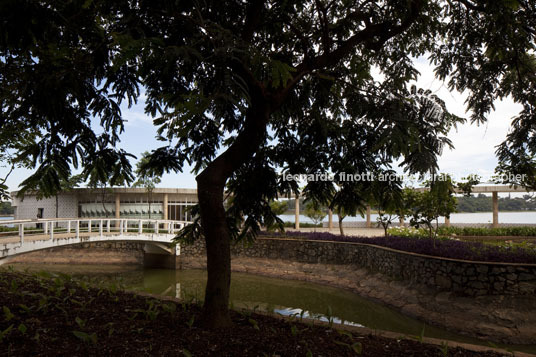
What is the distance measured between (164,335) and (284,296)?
8318mm

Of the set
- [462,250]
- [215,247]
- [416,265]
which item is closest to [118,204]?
[416,265]

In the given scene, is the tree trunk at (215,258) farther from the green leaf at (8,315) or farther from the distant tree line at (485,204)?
the distant tree line at (485,204)

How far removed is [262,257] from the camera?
15.8 metres

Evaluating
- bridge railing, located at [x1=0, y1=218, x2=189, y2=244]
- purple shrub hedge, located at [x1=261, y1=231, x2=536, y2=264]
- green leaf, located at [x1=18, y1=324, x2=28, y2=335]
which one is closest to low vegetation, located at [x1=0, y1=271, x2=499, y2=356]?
green leaf, located at [x1=18, y1=324, x2=28, y2=335]

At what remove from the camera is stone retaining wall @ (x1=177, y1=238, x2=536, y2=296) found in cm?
824

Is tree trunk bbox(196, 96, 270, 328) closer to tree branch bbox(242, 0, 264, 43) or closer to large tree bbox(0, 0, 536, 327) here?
large tree bbox(0, 0, 536, 327)

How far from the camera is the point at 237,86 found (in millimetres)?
2871

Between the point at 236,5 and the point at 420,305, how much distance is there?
8236 mm

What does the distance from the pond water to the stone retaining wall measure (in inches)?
50.4

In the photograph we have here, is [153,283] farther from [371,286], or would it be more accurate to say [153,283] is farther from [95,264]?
[371,286]

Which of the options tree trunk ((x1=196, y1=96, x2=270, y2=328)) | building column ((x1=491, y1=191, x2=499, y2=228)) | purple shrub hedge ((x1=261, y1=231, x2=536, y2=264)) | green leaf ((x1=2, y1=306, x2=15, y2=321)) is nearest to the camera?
tree trunk ((x1=196, y1=96, x2=270, y2=328))

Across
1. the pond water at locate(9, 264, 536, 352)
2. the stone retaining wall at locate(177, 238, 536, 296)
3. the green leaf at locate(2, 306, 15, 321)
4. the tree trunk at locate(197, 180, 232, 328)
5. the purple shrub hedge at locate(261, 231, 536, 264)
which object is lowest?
the pond water at locate(9, 264, 536, 352)

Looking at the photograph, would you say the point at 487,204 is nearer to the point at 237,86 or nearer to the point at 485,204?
the point at 485,204

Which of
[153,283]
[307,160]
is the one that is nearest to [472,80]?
[307,160]
